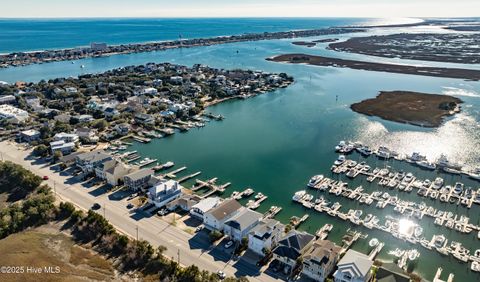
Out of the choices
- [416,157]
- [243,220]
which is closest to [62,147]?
[243,220]

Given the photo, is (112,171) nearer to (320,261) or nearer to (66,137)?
(66,137)

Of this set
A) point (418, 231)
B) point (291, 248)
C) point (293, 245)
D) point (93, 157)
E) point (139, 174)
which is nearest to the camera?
point (291, 248)

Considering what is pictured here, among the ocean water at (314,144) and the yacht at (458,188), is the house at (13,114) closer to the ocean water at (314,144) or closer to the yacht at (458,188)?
the ocean water at (314,144)

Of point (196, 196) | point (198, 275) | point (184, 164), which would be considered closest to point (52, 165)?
point (184, 164)

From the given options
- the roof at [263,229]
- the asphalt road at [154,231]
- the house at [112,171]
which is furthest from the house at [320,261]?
the house at [112,171]

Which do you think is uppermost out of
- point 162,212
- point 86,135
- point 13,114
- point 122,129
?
point 13,114

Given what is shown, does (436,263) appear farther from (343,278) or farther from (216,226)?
(216,226)
